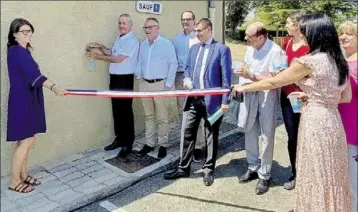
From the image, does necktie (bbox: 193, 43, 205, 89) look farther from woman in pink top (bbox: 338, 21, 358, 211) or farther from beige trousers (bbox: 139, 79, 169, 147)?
woman in pink top (bbox: 338, 21, 358, 211)

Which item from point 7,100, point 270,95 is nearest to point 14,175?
point 7,100

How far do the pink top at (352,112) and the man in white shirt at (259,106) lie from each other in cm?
99

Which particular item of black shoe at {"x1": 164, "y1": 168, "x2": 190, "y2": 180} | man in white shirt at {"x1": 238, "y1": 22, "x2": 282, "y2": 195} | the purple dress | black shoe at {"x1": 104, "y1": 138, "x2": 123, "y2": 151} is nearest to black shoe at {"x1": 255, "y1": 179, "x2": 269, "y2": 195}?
man in white shirt at {"x1": 238, "y1": 22, "x2": 282, "y2": 195}

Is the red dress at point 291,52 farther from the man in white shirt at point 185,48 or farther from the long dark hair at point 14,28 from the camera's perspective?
the long dark hair at point 14,28

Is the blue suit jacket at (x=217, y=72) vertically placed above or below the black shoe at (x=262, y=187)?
above

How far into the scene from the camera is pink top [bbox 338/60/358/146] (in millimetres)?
2760

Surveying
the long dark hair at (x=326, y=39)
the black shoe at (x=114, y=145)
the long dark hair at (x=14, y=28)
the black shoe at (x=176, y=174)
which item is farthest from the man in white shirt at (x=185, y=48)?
the long dark hair at (x=326, y=39)

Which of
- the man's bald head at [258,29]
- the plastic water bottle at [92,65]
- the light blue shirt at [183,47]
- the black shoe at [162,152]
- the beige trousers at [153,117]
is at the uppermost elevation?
the man's bald head at [258,29]

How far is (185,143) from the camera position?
426cm

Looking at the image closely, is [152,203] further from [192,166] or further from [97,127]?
[97,127]

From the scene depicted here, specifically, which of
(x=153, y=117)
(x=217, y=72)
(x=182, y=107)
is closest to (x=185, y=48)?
(x=182, y=107)

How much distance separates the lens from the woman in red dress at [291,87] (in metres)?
3.59

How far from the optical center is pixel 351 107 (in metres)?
2.81

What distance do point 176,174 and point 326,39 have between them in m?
2.44
